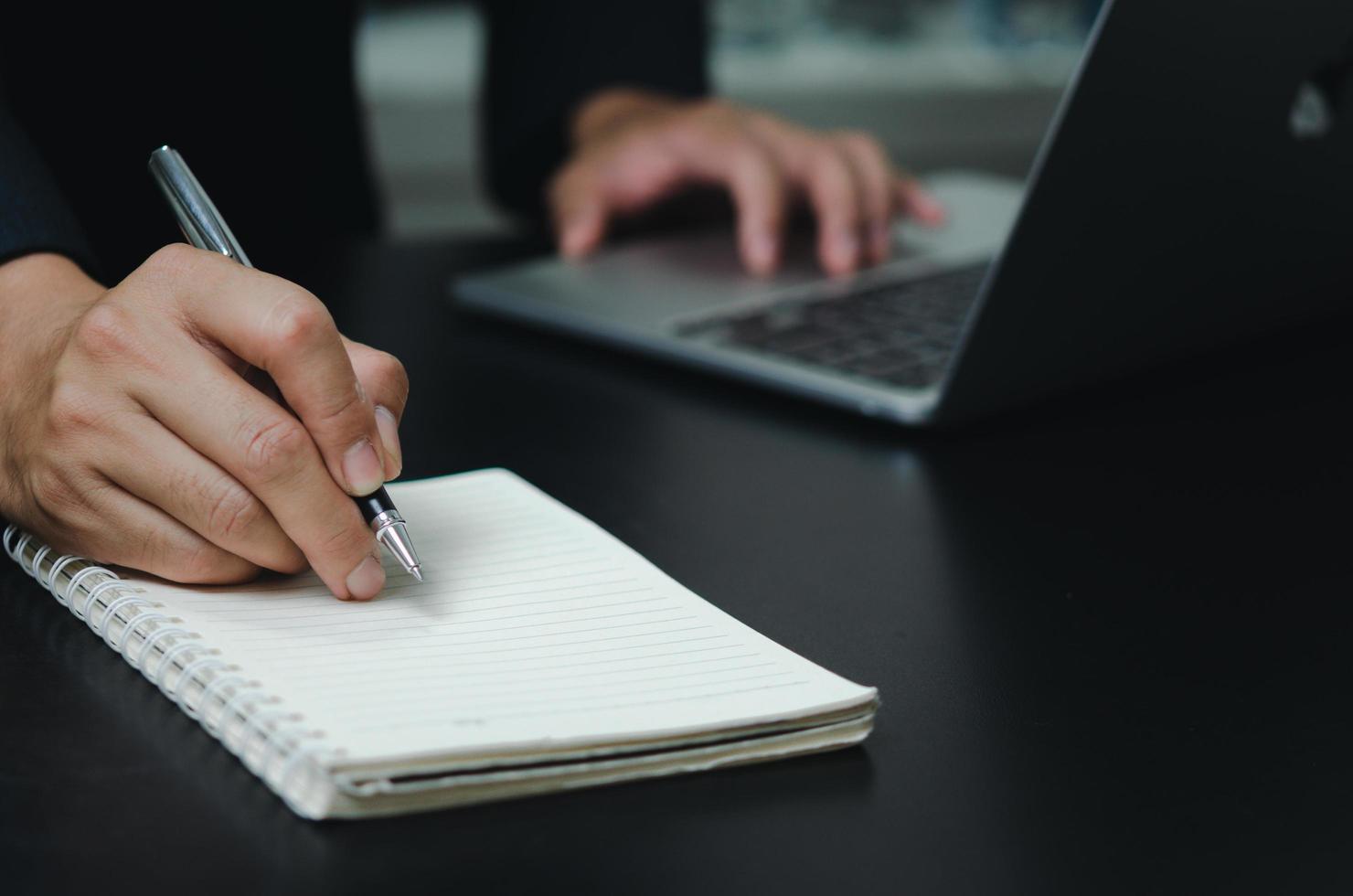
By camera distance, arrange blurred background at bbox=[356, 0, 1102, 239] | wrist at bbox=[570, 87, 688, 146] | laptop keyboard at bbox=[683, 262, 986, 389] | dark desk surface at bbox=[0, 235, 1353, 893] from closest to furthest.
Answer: dark desk surface at bbox=[0, 235, 1353, 893] → laptop keyboard at bbox=[683, 262, 986, 389] → wrist at bbox=[570, 87, 688, 146] → blurred background at bbox=[356, 0, 1102, 239]

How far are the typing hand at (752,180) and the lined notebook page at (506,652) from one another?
0.47 metres

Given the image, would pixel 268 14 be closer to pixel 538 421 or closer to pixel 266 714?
pixel 538 421

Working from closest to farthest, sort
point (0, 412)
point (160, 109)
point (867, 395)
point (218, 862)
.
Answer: point (218, 862) < point (0, 412) < point (867, 395) < point (160, 109)

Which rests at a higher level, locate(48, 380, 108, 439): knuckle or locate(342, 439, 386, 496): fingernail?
locate(48, 380, 108, 439): knuckle

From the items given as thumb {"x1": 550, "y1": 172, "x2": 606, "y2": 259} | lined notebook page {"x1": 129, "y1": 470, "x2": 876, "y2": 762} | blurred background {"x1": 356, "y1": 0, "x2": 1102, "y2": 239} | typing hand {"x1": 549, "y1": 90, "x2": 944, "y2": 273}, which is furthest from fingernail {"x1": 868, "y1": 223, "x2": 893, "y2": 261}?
blurred background {"x1": 356, "y1": 0, "x2": 1102, "y2": 239}

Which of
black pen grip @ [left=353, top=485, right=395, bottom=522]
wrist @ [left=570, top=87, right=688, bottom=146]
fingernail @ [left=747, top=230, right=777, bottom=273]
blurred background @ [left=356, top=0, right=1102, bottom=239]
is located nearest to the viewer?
black pen grip @ [left=353, top=485, right=395, bottom=522]

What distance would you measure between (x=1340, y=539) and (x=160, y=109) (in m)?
0.94

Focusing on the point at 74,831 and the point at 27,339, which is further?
the point at 27,339

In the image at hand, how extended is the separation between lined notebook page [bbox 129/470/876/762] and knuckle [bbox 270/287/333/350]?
0.27 ft

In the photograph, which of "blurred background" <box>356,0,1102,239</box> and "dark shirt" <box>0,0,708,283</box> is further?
"blurred background" <box>356,0,1102,239</box>

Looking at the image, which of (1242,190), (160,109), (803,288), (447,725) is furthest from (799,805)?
(160,109)

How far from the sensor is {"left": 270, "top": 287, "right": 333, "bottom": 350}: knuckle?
413 mm

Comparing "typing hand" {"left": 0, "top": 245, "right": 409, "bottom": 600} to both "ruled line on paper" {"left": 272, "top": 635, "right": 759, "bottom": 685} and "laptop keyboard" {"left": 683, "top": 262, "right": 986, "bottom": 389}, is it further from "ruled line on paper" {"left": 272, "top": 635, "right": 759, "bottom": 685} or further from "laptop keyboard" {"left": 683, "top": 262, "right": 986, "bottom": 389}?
"laptop keyboard" {"left": 683, "top": 262, "right": 986, "bottom": 389}

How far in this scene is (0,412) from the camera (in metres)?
0.49
